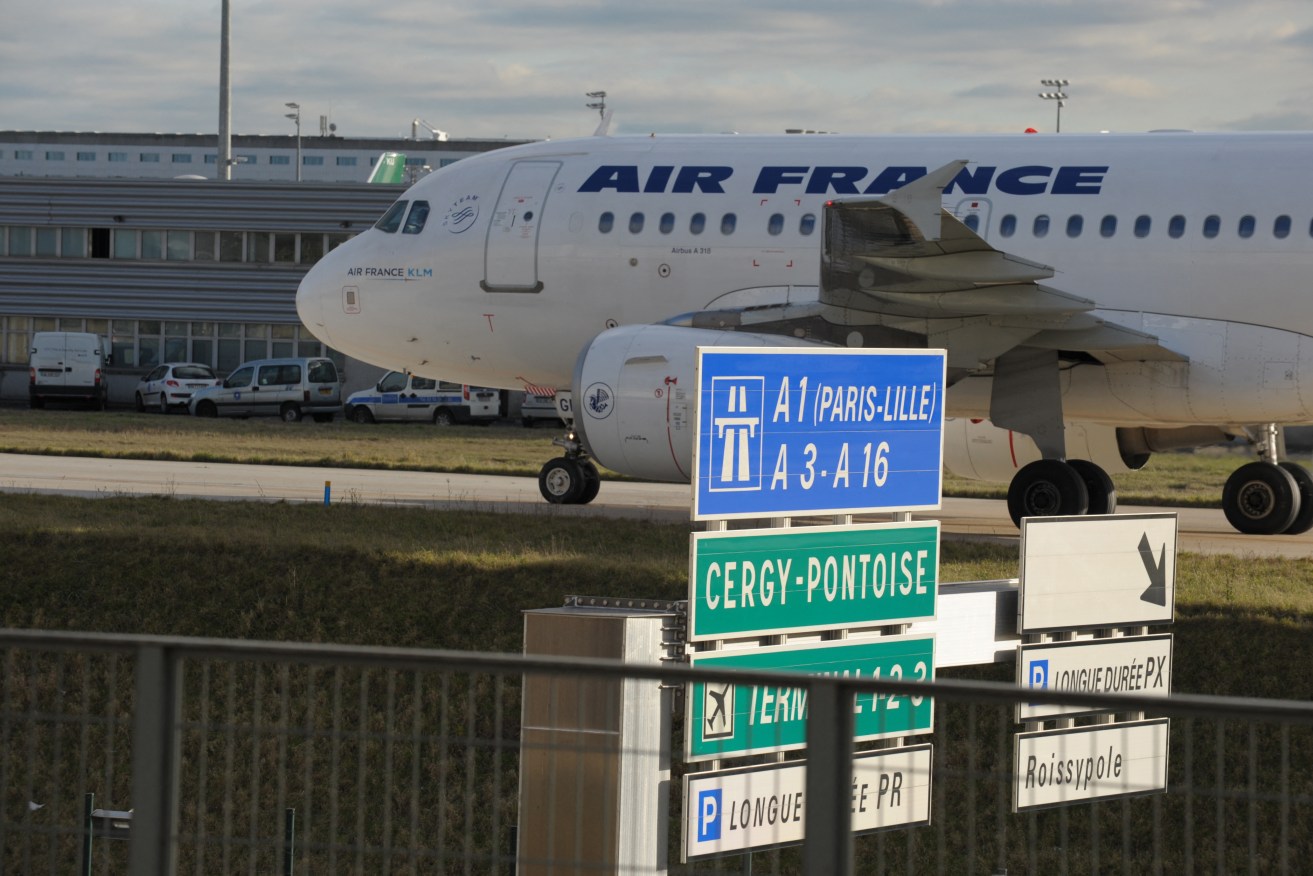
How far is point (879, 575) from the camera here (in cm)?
816

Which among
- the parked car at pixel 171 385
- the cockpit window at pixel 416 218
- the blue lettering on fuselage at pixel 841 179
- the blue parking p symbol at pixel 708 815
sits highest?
the blue lettering on fuselage at pixel 841 179

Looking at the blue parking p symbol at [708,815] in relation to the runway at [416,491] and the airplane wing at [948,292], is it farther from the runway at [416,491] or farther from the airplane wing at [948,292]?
the runway at [416,491]

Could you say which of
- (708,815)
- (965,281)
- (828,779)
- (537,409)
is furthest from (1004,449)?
(537,409)

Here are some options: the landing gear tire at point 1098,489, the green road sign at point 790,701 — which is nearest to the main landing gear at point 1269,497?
the landing gear tire at point 1098,489

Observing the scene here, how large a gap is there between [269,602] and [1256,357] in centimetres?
990

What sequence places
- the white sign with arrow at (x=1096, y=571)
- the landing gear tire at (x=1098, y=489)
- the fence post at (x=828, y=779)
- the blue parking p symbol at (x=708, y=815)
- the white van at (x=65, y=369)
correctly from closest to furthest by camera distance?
1. the fence post at (x=828, y=779)
2. the blue parking p symbol at (x=708, y=815)
3. the white sign with arrow at (x=1096, y=571)
4. the landing gear tire at (x=1098, y=489)
5. the white van at (x=65, y=369)

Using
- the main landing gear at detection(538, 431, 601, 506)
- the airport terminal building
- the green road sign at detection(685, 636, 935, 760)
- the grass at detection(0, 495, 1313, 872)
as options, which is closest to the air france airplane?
the main landing gear at detection(538, 431, 601, 506)

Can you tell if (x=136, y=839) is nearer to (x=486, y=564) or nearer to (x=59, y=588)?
(x=486, y=564)

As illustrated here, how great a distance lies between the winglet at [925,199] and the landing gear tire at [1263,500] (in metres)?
5.98

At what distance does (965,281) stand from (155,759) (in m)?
12.9

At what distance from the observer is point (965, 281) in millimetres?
17188

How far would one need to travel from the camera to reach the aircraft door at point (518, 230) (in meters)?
20.6

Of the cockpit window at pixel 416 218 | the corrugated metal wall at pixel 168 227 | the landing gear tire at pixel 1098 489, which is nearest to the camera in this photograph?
the landing gear tire at pixel 1098 489

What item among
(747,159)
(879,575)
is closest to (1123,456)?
(747,159)
